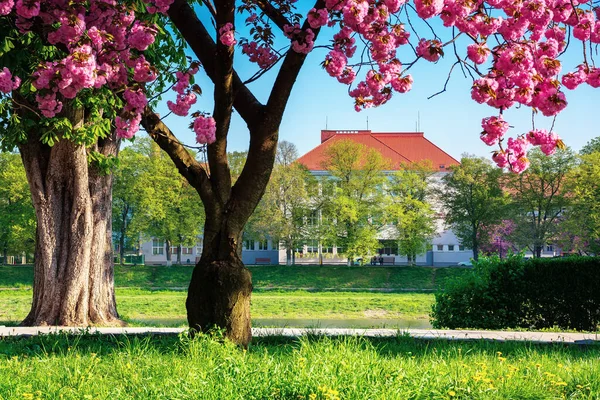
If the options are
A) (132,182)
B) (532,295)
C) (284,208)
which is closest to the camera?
(532,295)

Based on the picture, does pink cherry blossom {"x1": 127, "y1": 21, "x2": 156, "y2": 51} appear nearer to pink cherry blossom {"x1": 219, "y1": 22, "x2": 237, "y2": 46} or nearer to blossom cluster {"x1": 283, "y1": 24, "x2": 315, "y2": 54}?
pink cherry blossom {"x1": 219, "y1": 22, "x2": 237, "y2": 46}

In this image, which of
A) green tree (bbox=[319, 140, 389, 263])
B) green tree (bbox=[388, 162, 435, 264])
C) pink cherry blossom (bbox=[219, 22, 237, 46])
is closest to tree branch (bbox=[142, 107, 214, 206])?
pink cherry blossom (bbox=[219, 22, 237, 46])

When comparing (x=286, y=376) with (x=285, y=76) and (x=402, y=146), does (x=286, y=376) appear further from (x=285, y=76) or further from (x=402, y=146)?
(x=402, y=146)

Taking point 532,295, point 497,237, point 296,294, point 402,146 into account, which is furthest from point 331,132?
point 532,295

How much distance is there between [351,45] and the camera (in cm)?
762

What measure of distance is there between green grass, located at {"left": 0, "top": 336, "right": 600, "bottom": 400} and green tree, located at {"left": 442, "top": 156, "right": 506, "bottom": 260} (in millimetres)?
43412

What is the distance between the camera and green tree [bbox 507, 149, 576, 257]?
4669cm

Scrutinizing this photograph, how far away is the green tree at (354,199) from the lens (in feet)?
151

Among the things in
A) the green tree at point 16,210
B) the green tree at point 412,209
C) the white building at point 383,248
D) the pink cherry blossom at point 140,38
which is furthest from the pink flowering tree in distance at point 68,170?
the white building at point 383,248

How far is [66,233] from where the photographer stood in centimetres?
1308

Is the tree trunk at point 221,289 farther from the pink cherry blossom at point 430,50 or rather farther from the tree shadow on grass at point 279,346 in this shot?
the pink cherry blossom at point 430,50

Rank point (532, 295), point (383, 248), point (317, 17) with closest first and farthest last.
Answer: point (317, 17) → point (532, 295) → point (383, 248)

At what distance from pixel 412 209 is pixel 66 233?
39.4m

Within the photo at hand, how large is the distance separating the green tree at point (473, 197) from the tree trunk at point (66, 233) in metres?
40.0
